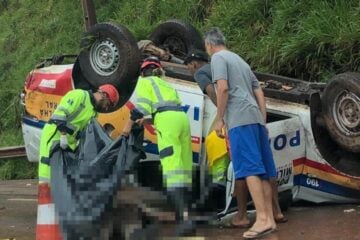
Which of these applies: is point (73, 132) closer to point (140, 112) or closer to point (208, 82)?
point (140, 112)

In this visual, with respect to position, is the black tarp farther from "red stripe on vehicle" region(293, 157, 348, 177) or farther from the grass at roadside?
the grass at roadside

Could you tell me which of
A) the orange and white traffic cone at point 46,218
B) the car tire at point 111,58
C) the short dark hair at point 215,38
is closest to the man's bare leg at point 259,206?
the short dark hair at point 215,38

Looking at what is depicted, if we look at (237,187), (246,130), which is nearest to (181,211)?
(237,187)

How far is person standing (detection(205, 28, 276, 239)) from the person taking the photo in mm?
5320

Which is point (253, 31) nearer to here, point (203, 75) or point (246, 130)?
point (203, 75)

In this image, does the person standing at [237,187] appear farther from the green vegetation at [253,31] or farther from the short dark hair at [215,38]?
the green vegetation at [253,31]

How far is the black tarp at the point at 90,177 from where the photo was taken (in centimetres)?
526

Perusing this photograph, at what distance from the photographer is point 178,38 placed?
8.09m

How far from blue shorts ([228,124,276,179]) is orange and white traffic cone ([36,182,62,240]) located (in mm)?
1532

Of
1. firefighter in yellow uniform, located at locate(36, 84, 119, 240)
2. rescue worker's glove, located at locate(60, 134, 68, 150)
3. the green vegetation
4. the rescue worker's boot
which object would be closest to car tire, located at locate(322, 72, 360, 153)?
the rescue worker's boot

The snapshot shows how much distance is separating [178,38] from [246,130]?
2.94 m

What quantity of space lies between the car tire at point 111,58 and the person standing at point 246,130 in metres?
1.45

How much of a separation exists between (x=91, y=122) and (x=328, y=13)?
3.96m

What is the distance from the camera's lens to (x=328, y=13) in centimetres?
855
